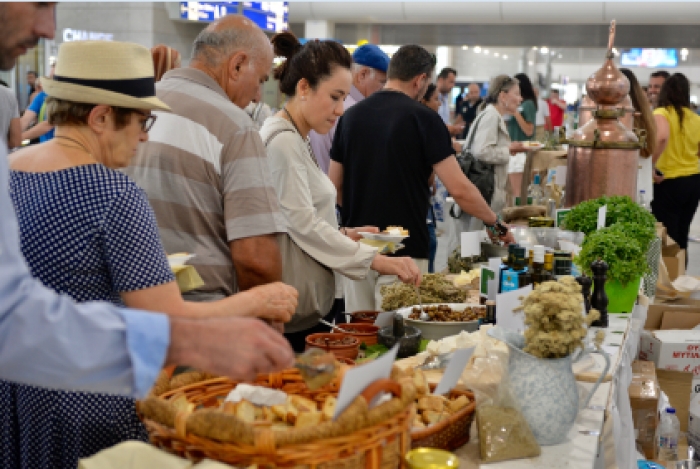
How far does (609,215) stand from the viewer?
3328 millimetres

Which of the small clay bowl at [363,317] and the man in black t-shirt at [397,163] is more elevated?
the man in black t-shirt at [397,163]

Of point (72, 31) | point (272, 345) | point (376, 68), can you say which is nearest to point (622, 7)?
point (72, 31)

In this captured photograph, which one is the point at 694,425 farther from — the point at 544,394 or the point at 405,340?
the point at 544,394

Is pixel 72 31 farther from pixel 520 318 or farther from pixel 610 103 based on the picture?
pixel 520 318

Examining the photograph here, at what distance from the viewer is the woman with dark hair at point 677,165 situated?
6605 mm

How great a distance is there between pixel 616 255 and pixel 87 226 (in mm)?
1930

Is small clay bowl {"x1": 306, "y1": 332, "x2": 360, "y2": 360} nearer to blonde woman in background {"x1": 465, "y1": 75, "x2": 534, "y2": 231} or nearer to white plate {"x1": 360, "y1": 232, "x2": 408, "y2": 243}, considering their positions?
white plate {"x1": 360, "y1": 232, "x2": 408, "y2": 243}

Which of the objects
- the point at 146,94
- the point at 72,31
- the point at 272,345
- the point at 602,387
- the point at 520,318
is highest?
the point at 72,31

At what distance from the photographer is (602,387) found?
1.95m

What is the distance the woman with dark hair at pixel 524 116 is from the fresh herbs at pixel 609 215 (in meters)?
4.86

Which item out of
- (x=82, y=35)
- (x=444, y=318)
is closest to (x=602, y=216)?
(x=444, y=318)

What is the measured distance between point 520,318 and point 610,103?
97.3 inches

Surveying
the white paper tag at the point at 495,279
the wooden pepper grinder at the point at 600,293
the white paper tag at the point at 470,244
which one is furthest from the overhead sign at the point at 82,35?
the wooden pepper grinder at the point at 600,293

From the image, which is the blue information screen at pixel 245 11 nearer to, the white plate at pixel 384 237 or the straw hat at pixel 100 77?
the white plate at pixel 384 237
